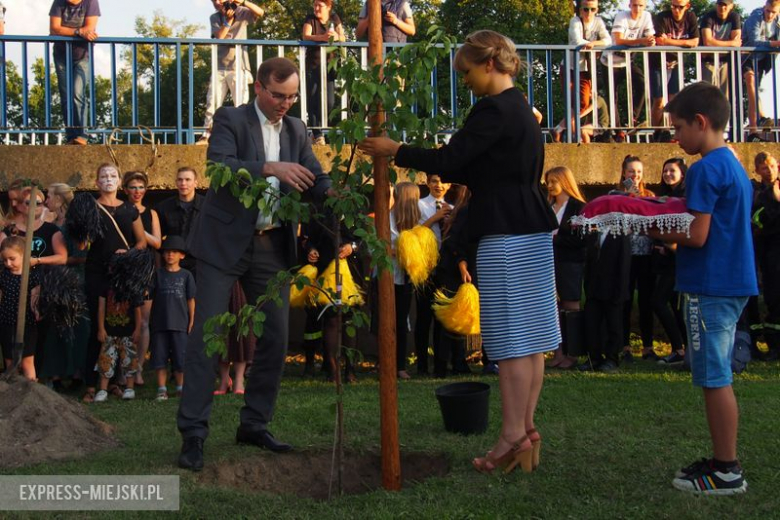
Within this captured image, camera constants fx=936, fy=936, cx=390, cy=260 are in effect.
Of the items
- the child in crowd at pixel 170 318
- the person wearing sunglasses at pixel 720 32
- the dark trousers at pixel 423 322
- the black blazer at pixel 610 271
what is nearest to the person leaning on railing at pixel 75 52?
the child in crowd at pixel 170 318

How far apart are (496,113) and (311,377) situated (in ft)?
16.3

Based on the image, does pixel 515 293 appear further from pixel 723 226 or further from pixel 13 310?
pixel 13 310

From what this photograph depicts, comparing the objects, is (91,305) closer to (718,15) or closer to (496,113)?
(496,113)

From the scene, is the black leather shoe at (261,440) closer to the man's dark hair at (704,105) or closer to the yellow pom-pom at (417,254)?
the man's dark hair at (704,105)

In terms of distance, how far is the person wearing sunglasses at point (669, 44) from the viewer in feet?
39.7

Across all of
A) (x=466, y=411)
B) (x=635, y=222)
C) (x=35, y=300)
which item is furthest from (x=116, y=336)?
(x=635, y=222)

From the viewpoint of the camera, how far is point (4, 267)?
8.23m

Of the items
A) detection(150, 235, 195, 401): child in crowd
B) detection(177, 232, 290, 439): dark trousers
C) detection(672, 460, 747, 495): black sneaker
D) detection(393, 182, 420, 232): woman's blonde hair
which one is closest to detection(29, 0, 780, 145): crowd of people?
detection(393, 182, 420, 232): woman's blonde hair

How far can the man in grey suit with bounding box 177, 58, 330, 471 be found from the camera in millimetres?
5305

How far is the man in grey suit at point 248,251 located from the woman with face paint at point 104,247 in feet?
10.5

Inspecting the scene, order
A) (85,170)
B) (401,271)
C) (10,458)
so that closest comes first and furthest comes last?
(10,458) < (401,271) < (85,170)

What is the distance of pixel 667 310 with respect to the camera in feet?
31.4

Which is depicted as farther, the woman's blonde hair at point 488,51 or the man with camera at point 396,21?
the man with camera at point 396,21

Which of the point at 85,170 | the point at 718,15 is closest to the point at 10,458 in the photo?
the point at 85,170
